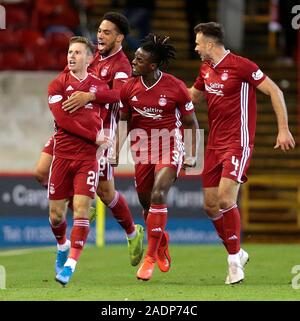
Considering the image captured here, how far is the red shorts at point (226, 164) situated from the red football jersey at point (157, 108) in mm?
341

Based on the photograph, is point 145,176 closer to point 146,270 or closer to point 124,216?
point 124,216

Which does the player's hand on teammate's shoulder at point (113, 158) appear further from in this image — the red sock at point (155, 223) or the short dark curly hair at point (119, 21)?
the short dark curly hair at point (119, 21)

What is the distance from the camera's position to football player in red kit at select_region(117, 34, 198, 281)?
1201cm

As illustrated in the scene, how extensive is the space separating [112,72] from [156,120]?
83cm

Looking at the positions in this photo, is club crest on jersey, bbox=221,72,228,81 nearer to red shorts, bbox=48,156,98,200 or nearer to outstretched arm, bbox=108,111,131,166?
outstretched arm, bbox=108,111,131,166

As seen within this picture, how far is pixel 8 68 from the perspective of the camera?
2241 centimetres

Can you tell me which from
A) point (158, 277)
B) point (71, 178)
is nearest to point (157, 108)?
point (71, 178)

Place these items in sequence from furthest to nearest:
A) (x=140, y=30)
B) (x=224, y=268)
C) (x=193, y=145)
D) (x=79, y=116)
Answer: (x=140, y=30) → (x=224, y=268) → (x=193, y=145) → (x=79, y=116)

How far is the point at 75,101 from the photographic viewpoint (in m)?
11.6

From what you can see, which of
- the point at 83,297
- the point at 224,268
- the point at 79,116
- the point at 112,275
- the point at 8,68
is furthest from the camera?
the point at 8,68

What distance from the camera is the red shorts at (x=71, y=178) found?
11516mm
